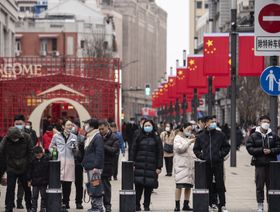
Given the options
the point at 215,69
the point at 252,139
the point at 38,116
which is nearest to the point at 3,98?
the point at 38,116

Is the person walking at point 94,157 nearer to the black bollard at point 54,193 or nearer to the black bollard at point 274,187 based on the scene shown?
the black bollard at point 54,193

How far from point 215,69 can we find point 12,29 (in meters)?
34.6

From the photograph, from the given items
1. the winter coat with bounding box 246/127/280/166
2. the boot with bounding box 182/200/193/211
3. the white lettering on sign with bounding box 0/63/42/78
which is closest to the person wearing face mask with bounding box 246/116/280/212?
the winter coat with bounding box 246/127/280/166

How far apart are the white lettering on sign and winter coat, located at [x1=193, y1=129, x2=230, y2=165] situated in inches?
1122

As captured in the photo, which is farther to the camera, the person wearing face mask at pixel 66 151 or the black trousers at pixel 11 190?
the person wearing face mask at pixel 66 151

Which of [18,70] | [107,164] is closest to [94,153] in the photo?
[107,164]

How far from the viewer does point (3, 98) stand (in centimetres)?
4522

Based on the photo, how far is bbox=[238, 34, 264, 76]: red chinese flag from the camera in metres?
A: 35.7

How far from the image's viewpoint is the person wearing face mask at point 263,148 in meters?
17.9

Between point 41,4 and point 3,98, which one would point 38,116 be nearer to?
point 3,98

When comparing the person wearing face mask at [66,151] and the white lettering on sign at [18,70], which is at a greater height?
the white lettering on sign at [18,70]

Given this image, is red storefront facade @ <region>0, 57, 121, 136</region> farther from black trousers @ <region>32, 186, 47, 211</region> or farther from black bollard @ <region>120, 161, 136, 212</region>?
black bollard @ <region>120, 161, 136, 212</region>

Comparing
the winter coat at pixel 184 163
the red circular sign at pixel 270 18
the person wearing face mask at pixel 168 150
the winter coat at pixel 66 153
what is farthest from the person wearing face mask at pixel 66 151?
the person wearing face mask at pixel 168 150

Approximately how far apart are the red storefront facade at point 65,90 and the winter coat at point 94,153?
25.8m
